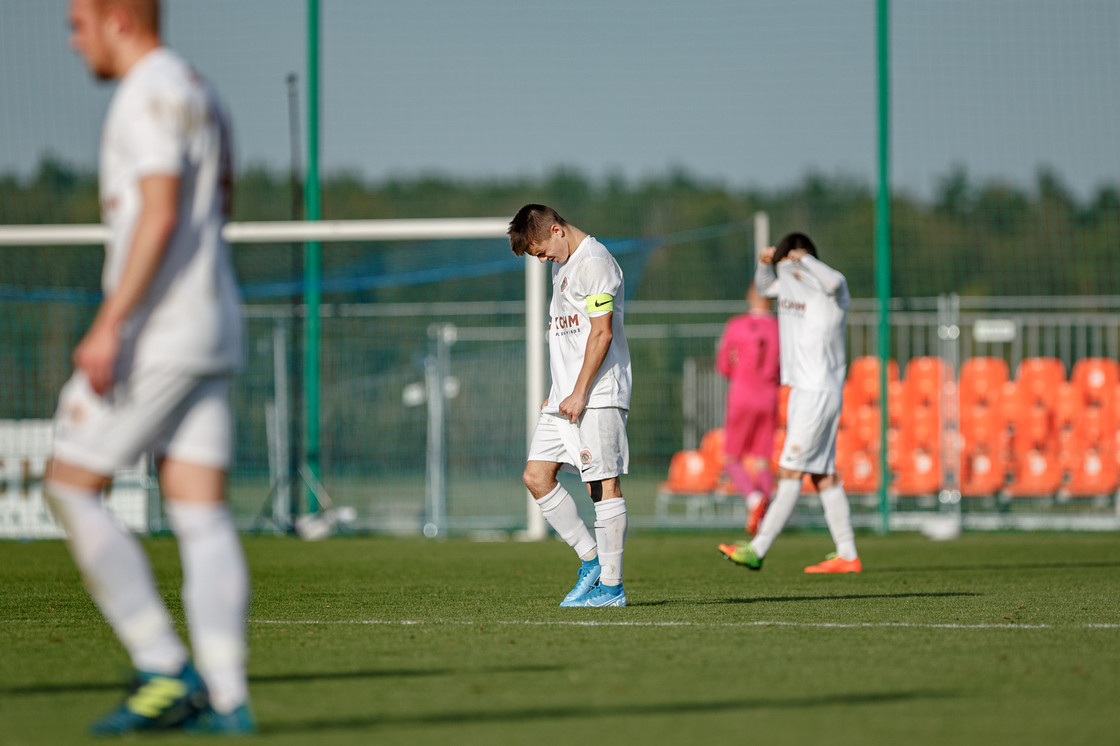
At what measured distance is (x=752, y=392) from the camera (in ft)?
41.8

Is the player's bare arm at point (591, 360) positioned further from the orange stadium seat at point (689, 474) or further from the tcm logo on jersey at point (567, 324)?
the orange stadium seat at point (689, 474)

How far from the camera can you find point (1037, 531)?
14.7 meters

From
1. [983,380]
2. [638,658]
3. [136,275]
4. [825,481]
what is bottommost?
→ [638,658]

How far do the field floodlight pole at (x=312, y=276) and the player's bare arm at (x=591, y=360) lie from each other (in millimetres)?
7737

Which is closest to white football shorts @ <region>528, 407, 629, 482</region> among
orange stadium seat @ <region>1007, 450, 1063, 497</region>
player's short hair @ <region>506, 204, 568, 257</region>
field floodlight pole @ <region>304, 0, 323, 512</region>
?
player's short hair @ <region>506, 204, 568, 257</region>

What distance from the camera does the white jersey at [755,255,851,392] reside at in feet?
29.9

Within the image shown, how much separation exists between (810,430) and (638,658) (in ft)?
13.5

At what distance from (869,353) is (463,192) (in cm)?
3282

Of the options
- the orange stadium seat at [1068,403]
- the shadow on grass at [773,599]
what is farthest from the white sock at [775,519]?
the orange stadium seat at [1068,403]

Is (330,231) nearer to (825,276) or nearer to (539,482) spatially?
(825,276)

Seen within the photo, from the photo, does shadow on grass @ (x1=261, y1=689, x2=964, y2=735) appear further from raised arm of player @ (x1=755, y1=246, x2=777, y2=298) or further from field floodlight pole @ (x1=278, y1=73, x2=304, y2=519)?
field floodlight pole @ (x1=278, y1=73, x2=304, y2=519)

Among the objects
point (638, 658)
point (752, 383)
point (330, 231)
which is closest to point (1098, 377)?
point (752, 383)

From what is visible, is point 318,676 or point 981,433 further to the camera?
point 981,433

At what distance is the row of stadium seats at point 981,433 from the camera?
15.3m
